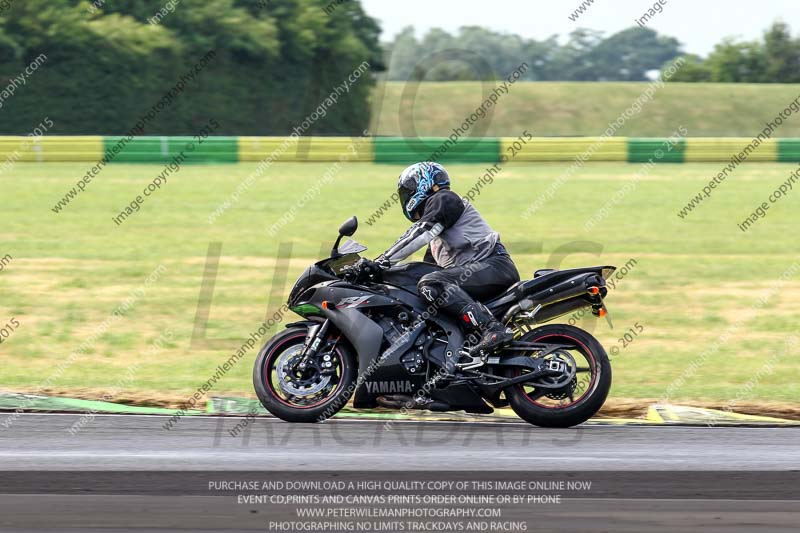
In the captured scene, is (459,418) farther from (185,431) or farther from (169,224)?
(169,224)

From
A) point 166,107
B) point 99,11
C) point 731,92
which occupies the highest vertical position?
point 731,92

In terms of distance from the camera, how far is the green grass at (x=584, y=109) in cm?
5009

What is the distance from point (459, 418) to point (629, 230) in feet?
40.2

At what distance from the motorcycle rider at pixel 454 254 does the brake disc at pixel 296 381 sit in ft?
2.81

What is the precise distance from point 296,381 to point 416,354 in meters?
0.82

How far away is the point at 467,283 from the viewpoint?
25.6ft

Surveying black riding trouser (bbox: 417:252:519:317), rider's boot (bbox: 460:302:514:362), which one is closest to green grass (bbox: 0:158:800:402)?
black riding trouser (bbox: 417:252:519:317)

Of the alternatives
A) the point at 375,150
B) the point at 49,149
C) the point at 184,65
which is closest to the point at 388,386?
the point at 375,150

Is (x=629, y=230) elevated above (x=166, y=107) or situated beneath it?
elevated above

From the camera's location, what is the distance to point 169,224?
19875 mm

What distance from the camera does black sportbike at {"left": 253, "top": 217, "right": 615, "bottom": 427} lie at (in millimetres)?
7602

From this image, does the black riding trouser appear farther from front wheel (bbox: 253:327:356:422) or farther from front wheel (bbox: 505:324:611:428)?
front wheel (bbox: 253:327:356:422)

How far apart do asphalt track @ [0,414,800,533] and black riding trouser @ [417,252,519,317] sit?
86cm

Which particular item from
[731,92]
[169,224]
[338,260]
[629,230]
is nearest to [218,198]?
[169,224]
